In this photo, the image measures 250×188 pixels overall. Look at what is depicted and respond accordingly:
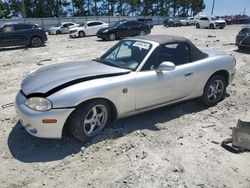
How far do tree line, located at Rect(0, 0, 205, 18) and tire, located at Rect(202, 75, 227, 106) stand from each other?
4195 centimetres

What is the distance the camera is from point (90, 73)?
4.35 metres

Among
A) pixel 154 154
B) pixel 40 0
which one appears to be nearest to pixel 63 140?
pixel 154 154

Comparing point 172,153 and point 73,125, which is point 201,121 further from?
point 73,125

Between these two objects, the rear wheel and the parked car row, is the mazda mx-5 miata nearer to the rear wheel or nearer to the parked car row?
the parked car row

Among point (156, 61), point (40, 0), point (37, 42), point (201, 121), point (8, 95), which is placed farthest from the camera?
point (40, 0)

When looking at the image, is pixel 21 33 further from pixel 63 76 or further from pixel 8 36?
pixel 63 76

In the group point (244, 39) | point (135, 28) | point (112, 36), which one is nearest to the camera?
point (244, 39)

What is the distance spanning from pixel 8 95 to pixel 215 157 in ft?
16.6

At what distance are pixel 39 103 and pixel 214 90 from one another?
349 cm

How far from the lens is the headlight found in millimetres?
3857

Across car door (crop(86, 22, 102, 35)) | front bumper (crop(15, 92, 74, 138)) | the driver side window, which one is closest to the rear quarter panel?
the driver side window

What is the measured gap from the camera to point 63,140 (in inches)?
171

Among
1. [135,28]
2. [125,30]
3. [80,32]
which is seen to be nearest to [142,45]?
[125,30]

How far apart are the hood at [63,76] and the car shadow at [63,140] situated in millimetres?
785
